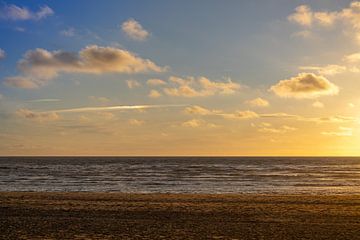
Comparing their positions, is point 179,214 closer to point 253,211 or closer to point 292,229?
point 253,211

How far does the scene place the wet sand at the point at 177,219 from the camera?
56.1ft

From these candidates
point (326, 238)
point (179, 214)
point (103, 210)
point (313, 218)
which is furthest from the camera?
point (103, 210)

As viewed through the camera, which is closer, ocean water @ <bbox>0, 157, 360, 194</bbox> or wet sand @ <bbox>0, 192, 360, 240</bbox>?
wet sand @ <bbox>0, 192, 360, 240</bbox>

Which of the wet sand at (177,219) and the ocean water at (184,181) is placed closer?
the wet sand at (177,219)

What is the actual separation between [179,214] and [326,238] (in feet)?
28.4

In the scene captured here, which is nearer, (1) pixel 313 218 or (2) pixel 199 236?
(2) pixel 199 236

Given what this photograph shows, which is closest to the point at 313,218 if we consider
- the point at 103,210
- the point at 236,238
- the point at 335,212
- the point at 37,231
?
the point at 335,212

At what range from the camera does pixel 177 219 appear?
21016 mm

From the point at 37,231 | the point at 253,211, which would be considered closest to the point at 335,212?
the point at 253,211

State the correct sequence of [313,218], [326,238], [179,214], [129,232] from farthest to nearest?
[179,214]
[313,218]
[129,232]
[326,238]

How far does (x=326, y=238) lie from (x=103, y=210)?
42.7 feet

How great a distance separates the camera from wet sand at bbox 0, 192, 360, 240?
17109 mm

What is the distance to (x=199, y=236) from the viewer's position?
658 inches

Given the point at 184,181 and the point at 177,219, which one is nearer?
the point at 177,219
